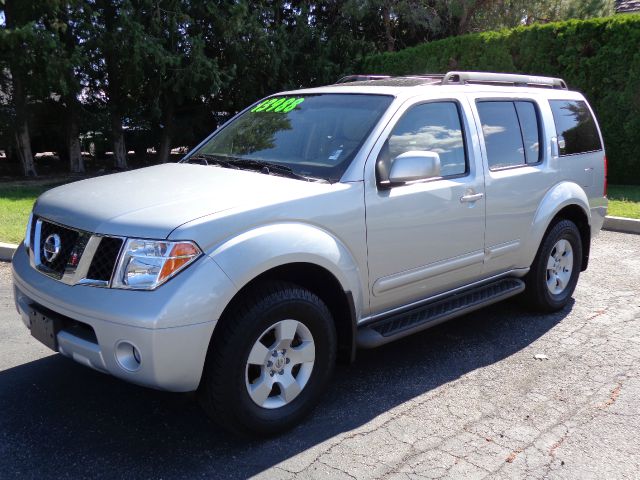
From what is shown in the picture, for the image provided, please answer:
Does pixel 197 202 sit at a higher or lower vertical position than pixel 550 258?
higher

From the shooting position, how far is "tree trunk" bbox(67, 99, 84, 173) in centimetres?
1454

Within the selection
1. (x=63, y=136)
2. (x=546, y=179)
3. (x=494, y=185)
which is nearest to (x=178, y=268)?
(x=494, y=185)

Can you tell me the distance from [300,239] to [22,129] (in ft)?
39.8

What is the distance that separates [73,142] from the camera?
49.3ft

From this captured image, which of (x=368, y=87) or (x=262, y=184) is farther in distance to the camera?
(x=368, y=87)

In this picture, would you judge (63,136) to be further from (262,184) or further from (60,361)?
(262,184)

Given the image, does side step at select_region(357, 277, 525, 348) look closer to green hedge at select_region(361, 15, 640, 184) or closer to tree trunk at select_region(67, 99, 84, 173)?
green hedge at select_region(361, 15, 640, 184)

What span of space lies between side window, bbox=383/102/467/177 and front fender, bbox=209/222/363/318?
0.77m

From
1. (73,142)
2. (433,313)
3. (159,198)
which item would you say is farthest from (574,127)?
(73,142)

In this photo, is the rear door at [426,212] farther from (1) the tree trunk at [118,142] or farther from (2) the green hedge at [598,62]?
(1) the tree trunk at [118,142]

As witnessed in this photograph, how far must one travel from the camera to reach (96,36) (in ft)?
43.2

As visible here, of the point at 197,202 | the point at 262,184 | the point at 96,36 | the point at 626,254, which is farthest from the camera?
the point at 96,36

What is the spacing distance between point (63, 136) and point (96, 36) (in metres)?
3.20

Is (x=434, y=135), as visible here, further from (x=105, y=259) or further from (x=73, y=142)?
(x=73, y=142)
